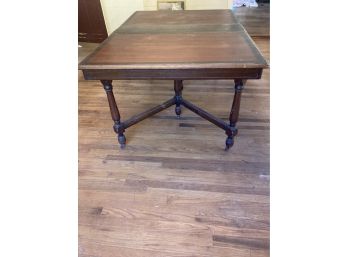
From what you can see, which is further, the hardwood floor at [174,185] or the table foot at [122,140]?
the table foot at [122,140]

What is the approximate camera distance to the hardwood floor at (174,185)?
1243 mm

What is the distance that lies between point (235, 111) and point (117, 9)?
2.91 meters

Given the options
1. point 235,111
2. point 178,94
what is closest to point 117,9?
point 178,94

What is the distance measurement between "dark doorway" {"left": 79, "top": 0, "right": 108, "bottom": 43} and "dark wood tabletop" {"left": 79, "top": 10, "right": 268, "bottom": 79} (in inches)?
90.2

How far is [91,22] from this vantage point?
3984 mm

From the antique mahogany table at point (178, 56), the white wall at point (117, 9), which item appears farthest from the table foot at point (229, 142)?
the white wall at point (117, 9)

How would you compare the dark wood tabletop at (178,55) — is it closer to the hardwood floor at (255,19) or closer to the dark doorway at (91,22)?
the dark doorway at (91,22)

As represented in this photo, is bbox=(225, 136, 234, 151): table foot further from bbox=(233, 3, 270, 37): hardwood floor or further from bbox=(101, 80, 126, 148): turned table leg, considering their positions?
bbox=(233, 3, 270, 37): hardwood floor

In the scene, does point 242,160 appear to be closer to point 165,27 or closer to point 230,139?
point 230,139

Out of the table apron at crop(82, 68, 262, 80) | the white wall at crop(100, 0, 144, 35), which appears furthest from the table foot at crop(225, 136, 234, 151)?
the white wall at crop(100, 0, 144, 35)

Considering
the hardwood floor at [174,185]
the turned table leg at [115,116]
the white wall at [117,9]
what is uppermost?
the white wall at [117,9]
